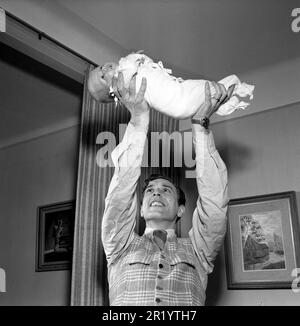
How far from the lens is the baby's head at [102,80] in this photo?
3.77ft

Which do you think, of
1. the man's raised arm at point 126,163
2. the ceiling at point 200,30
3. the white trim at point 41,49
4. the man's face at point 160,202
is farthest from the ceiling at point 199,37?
the man's face at point 160,202

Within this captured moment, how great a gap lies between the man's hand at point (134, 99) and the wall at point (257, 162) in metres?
0.90

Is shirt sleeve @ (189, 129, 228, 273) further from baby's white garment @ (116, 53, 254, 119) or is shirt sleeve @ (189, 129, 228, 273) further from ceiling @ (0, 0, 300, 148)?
ceiling @ (0, 0, 300, 148)

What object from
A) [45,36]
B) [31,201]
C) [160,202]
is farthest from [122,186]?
[31,201]

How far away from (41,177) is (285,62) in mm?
1463

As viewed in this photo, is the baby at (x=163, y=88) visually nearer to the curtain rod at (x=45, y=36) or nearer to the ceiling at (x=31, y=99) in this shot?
the curtain rod at (x=45, y=36)

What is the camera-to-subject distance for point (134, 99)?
1.09 metres

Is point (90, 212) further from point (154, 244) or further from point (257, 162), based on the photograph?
point (257, 162)

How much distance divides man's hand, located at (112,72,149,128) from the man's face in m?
0.23

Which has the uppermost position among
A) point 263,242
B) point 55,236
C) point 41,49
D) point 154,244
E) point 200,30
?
point 200,30

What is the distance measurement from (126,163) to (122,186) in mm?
58

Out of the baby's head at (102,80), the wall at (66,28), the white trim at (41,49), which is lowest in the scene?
the baby's head at (102,80)

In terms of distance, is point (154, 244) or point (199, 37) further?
point (199, 37)

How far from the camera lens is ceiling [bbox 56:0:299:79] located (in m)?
1.52
